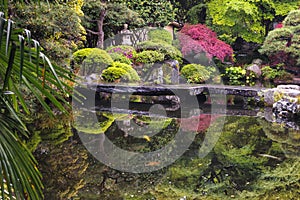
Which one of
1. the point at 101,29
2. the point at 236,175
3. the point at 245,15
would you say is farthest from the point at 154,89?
the point at 245,15

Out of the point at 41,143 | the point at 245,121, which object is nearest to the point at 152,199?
the point at 41,143

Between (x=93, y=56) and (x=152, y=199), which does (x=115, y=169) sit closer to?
(x=152, y=199)

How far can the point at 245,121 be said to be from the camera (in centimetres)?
684

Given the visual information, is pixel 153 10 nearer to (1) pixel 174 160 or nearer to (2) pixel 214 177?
(1) pixel 174 160

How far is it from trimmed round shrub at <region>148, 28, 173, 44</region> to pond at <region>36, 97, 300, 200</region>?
18.3ft

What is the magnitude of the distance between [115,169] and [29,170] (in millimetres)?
3122

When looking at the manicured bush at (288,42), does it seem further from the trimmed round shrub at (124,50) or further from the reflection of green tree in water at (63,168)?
the reflection of green tree in water at (63,168)

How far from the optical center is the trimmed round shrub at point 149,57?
32.3 ft

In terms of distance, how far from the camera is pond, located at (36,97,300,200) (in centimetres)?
336

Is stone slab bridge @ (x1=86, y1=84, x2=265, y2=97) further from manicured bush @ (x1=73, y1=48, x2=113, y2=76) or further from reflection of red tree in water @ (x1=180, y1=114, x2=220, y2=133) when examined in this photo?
reflection of red tree in water @ (x1=180, y1=114, x2=220, y2=133)

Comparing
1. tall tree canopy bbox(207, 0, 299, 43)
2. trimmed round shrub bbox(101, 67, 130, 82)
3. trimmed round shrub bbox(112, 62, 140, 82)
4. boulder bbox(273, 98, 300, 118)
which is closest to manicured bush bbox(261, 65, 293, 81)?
tall tree canopy bbox(207, 0, 299, 43)

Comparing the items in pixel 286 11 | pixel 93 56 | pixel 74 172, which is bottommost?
pixel 74 172

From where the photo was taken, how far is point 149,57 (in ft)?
32.2

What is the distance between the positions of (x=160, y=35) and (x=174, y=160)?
323 inches
